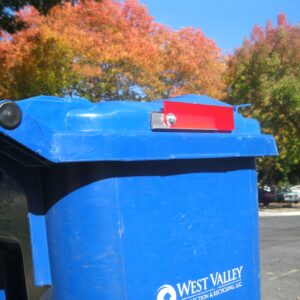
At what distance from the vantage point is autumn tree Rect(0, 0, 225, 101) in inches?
639

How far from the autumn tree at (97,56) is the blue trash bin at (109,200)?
1391cm

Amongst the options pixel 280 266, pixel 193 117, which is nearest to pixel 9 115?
pixel 193 117

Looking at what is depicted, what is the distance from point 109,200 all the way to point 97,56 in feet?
48.9

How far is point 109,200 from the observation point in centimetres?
215

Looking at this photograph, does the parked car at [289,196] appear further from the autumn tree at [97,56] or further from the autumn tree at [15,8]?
the autumn tree at [15,8]

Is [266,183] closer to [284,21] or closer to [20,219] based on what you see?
[284,21]

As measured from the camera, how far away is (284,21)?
2303 centimetres

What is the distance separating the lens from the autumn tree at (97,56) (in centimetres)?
1622

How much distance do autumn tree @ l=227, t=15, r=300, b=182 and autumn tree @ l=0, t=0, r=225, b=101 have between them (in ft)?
14.5

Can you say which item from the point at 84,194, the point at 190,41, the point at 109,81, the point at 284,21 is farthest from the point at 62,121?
the point at 284,21

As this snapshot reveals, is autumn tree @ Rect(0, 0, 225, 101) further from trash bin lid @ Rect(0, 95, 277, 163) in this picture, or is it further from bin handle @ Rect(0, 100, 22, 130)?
bin handle @ Rect(0, 100, 22, 130)

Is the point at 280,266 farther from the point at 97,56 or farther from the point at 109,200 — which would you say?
the point at 97,56

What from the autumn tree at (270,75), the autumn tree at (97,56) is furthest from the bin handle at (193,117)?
the autumn tree at (270,75)

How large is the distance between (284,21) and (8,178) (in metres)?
22.9
